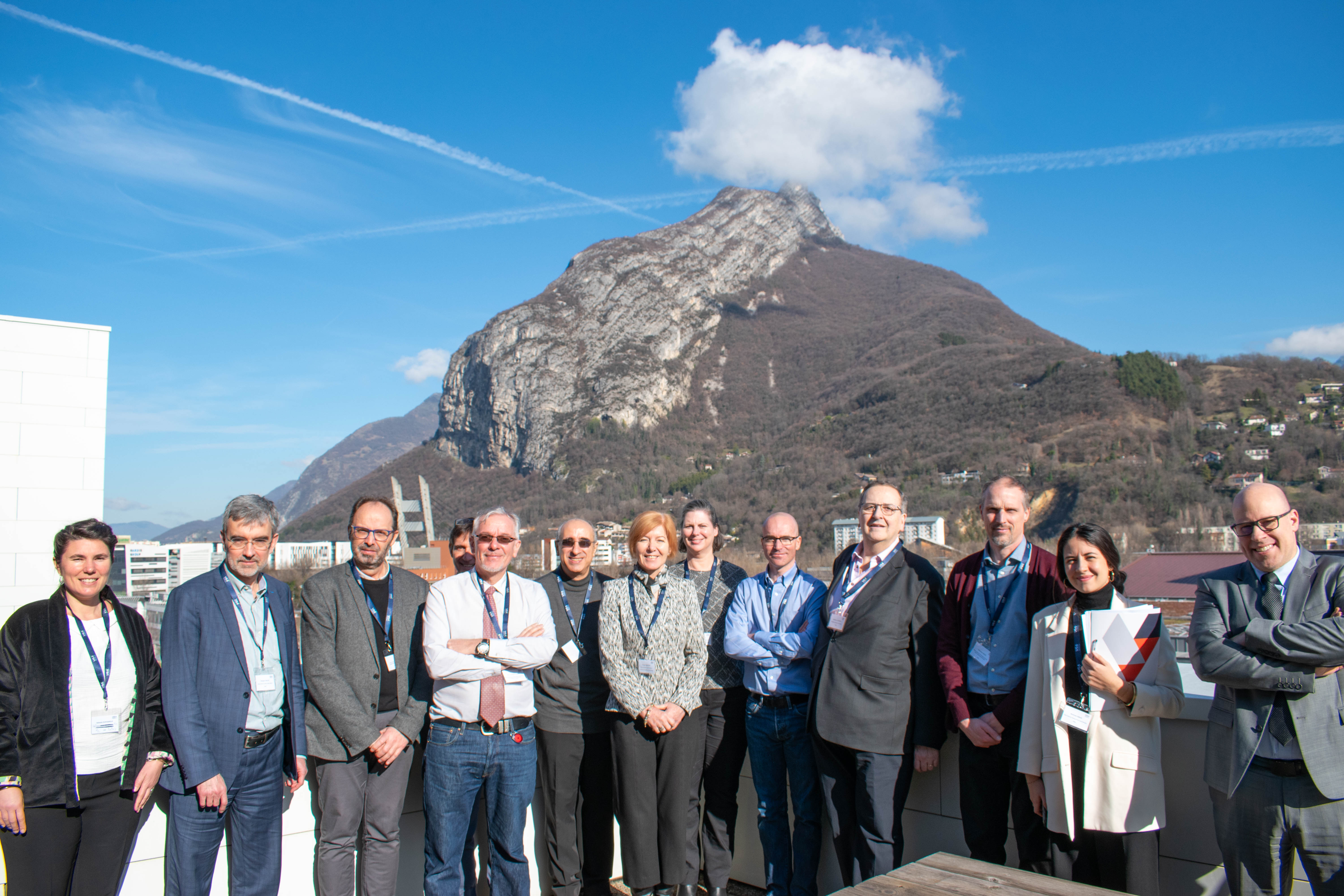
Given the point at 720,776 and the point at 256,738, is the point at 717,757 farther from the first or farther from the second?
the point at 256,738

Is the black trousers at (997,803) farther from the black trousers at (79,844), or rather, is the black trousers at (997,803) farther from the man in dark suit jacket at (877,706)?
the black trousers at (79,844)

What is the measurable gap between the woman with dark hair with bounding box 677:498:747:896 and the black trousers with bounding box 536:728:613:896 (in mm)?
352

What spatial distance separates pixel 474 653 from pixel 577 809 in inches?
33.9

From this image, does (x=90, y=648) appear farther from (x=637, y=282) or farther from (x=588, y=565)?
(x=637, y=282)

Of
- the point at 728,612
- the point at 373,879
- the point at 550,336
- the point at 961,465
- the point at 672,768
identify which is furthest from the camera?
the point at 550,336

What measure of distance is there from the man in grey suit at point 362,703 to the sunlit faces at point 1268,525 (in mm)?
2879

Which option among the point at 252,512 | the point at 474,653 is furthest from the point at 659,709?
the point at 252,512

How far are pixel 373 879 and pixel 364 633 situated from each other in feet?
3.02

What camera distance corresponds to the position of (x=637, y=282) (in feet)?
388

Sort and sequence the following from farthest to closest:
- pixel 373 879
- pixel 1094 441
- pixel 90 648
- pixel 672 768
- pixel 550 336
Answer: pixel 550 336
pixel 1094 441
pixel 672 768
pixel 373 879
pixel 90 648

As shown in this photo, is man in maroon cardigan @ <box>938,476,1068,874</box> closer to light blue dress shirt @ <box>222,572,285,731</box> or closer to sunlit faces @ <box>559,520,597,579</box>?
sunlit faces @ <box>559,520,597,579</box>

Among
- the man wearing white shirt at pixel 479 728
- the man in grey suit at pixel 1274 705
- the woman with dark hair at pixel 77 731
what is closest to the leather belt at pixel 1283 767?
the man in grey suit at pixel 1274 705

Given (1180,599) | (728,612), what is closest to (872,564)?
(728,612)

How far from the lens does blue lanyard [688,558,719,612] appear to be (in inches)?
137
